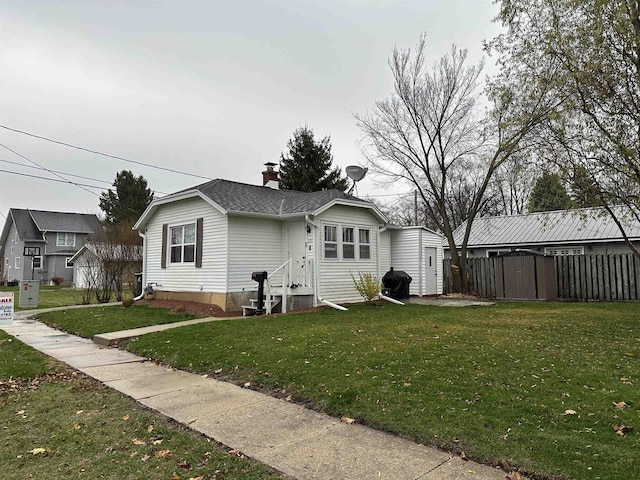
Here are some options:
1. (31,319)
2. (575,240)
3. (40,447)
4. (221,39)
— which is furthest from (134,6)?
(575,240)

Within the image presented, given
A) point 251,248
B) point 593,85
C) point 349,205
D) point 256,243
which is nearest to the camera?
point 593,85

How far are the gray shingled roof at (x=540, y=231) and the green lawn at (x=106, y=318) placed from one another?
15430mm

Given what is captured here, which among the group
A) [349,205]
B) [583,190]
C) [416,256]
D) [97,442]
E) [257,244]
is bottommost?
[97,442]

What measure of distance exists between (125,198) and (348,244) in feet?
120

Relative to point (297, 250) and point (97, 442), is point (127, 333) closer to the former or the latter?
point (297, 250)

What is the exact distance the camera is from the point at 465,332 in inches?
320

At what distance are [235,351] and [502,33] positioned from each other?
33.5ft

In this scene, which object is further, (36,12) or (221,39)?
(221,39)

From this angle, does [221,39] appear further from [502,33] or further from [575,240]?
[575,240]

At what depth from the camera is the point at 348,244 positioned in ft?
47.5

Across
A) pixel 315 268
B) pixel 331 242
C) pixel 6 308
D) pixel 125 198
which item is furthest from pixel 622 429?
pixel 125 198

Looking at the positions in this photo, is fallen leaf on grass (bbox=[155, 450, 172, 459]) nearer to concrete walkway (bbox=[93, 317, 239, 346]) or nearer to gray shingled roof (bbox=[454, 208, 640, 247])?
concrete walkway (bbox=[93, 317, 239, 346])

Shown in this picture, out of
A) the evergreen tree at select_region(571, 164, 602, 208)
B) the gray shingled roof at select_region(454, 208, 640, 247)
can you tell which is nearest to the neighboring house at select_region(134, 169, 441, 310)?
the evergreen tree at select_region(571, 164, 602, 208)

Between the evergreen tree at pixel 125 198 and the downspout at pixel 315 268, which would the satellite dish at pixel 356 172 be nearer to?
the downspout at pixel 315 268
